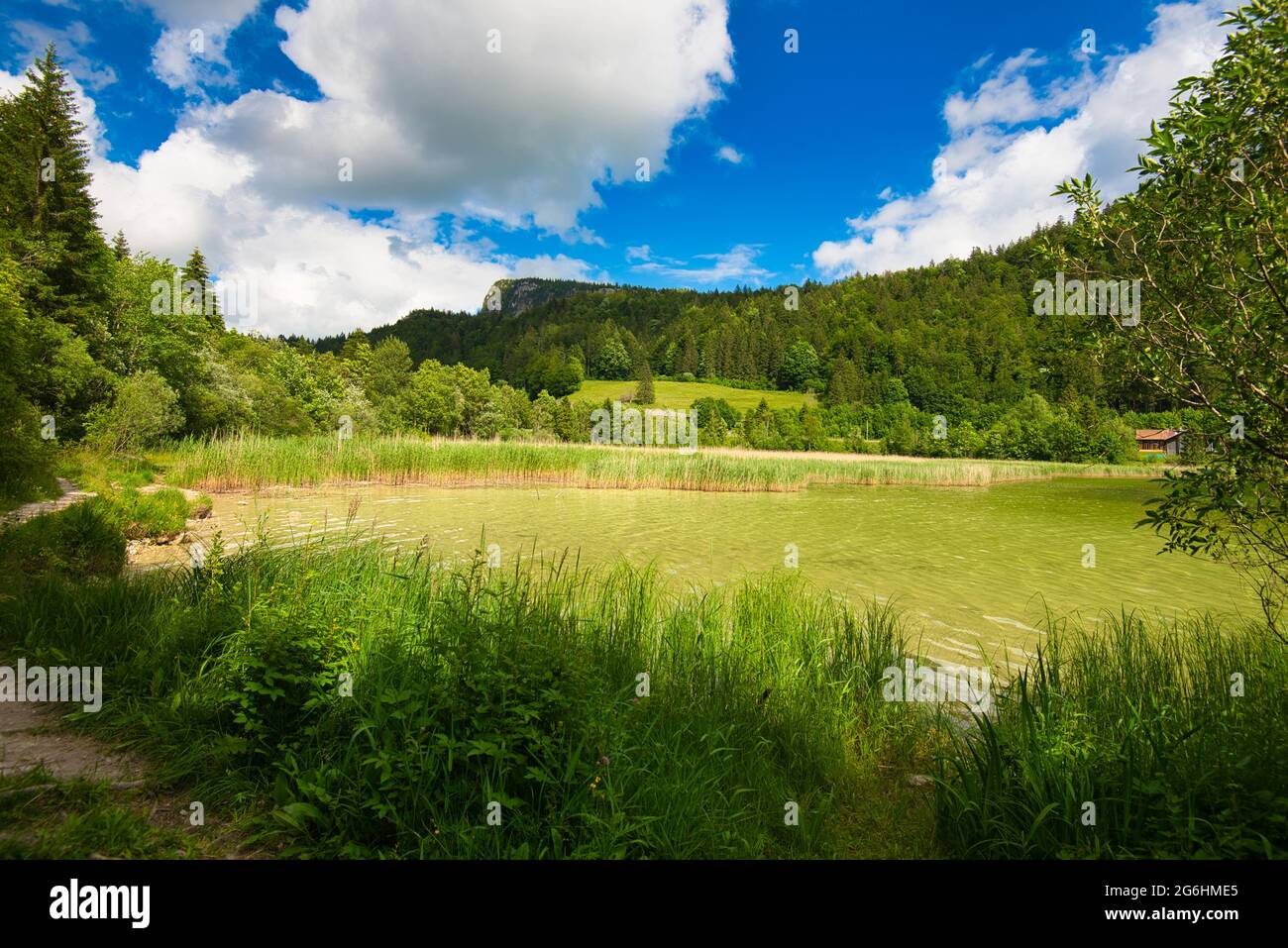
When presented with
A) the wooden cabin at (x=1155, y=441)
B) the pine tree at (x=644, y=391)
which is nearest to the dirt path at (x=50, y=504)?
the pine tree at (x=644, y=391)

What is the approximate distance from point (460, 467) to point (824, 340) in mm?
105150

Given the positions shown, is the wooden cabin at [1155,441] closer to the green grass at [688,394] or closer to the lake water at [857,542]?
the green grass at [688,394]

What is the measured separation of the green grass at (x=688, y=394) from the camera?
87.7 metres

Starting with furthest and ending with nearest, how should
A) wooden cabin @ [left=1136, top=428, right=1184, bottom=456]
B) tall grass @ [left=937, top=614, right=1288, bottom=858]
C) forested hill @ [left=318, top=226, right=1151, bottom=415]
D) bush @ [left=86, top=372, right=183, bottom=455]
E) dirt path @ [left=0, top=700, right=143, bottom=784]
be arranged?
forested hill @ [left=318, top=226, right=1151, bottom=415]
wooden cabin @ [left=1136, top=428, right=1184, bottom=456]
bush @ [left=86, top=372, right=183, bottom=455]
dirt path @ [left=0, top=700, right=143, bottom=784]
tall grass @ [left=937, top=614, right=1288, bottom=858]

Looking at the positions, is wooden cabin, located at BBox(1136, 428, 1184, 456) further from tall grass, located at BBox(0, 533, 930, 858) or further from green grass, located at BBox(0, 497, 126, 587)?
green grass, located at BBox(0, 497, 126, 587)

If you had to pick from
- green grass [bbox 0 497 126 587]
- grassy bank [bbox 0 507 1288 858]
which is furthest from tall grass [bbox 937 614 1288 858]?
green grass [bbox 0 497 126 587]

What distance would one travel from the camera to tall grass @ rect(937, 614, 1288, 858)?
2.71 m

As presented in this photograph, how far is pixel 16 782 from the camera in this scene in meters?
2.89

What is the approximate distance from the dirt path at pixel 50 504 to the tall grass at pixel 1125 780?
1124cm

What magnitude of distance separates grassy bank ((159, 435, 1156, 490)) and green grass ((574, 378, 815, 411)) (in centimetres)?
5440

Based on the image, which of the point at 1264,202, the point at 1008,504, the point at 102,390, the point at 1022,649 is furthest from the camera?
the point at 1008,504
